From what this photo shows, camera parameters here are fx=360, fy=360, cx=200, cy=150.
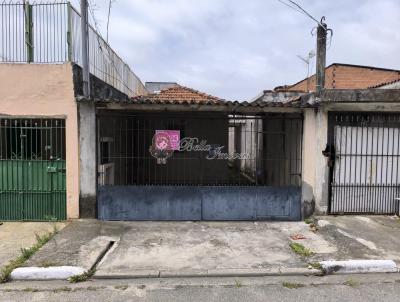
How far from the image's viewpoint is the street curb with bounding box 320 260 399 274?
212 inches

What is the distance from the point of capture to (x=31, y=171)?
26.0 feet

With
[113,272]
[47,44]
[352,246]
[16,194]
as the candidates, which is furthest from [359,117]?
[16,194]

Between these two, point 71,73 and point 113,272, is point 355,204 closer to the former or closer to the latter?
point 113,272

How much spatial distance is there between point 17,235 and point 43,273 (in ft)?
7.35

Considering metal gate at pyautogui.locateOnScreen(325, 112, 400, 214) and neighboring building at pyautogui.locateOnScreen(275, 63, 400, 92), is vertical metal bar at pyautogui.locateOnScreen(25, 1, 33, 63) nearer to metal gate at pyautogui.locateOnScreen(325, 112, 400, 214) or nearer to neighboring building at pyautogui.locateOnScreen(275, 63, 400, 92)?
metal gate at pyautogui.locateOnScreen(325, 112, 400, 214)

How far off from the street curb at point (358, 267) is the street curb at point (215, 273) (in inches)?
8.4

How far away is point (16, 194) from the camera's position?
7.92 m

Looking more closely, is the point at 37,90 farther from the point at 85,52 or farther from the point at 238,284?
the point at 238,284

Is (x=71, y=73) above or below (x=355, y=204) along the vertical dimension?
above

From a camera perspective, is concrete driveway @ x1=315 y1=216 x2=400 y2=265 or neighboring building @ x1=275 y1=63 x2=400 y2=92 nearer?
concrete driveway @ x1=315 y1=216 x2=400 y2=265

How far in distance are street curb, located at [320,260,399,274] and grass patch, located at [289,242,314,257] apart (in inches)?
19.6

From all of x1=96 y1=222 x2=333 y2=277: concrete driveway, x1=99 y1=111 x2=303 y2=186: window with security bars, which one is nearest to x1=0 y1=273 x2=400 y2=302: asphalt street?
x1=96 y1=222 x2=333 y2=277: concrete driveway

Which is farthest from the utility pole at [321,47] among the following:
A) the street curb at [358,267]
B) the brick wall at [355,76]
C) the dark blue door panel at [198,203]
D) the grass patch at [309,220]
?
the brick wall at [355,76]

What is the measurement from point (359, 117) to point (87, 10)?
667 centimetres
